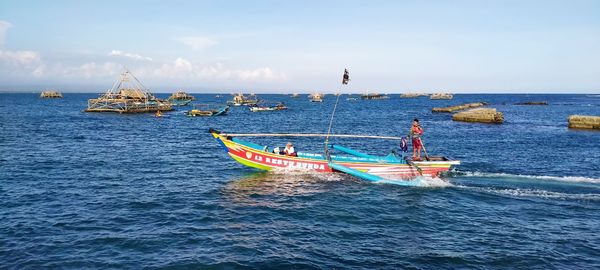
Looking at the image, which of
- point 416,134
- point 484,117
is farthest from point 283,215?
point 484,117

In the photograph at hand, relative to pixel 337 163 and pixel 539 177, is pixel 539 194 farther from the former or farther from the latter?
pixel 337 163

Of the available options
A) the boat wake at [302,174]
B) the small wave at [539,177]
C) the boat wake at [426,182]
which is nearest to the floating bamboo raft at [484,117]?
the small wave at [539,177]

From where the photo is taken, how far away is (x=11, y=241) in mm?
15297

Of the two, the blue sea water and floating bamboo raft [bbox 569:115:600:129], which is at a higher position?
floating bamboo raft [bbox 569:115:600:129]

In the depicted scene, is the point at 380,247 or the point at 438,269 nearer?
the point at 438,269

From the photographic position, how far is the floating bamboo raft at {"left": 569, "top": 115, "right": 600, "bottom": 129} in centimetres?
5470

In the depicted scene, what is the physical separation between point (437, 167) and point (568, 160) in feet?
51.2

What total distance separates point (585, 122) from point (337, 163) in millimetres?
47976

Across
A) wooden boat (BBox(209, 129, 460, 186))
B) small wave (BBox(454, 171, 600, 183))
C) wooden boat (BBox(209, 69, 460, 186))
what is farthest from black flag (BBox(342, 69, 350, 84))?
small wave (BBox(454, 171, 600, 183))

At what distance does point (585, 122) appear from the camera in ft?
184

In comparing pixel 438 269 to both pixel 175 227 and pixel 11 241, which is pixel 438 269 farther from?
pixel 11 241

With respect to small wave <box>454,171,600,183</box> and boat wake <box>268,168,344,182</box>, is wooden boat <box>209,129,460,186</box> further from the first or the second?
small wave <box>454,171,600,183</box>

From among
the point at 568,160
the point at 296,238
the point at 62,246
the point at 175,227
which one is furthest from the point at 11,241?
the point at 568,160

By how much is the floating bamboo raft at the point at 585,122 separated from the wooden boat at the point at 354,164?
137 ft
